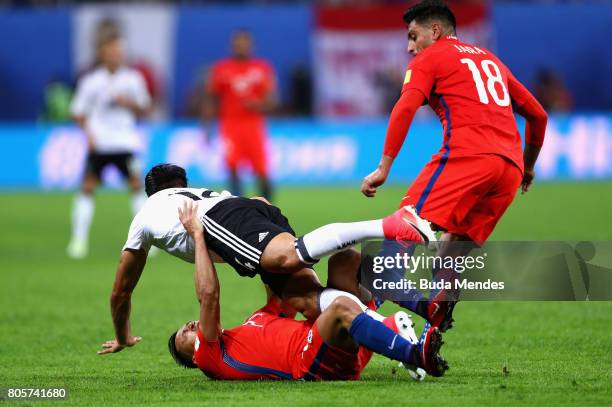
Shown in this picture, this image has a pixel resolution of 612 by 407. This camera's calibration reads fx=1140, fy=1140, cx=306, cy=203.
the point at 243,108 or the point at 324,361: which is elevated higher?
the point at 324,361

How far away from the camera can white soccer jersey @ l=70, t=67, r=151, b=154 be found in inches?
539

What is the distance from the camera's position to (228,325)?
28.1 feet

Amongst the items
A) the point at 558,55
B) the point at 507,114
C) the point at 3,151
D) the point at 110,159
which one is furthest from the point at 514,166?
the point at 558,55

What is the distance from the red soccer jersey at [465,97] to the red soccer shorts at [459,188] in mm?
58

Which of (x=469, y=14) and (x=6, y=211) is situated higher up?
(x=469, y=14)

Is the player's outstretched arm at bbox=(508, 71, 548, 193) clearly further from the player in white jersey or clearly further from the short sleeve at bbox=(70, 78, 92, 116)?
the short sleeve at bbox=(70, 78, 92, 116)

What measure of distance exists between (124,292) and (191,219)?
618 millimetres

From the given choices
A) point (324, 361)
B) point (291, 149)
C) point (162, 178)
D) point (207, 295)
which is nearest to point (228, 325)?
point (162, 178)

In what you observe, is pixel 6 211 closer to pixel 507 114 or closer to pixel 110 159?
pixel 110 159

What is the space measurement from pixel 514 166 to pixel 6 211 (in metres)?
13.2

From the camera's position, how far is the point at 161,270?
12.5 metres

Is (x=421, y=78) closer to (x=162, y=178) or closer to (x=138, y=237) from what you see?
(x=162, y=178)

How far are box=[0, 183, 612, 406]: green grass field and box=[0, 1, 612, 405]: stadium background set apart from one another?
0.06 metres

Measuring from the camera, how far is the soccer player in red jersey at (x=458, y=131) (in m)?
6.61
